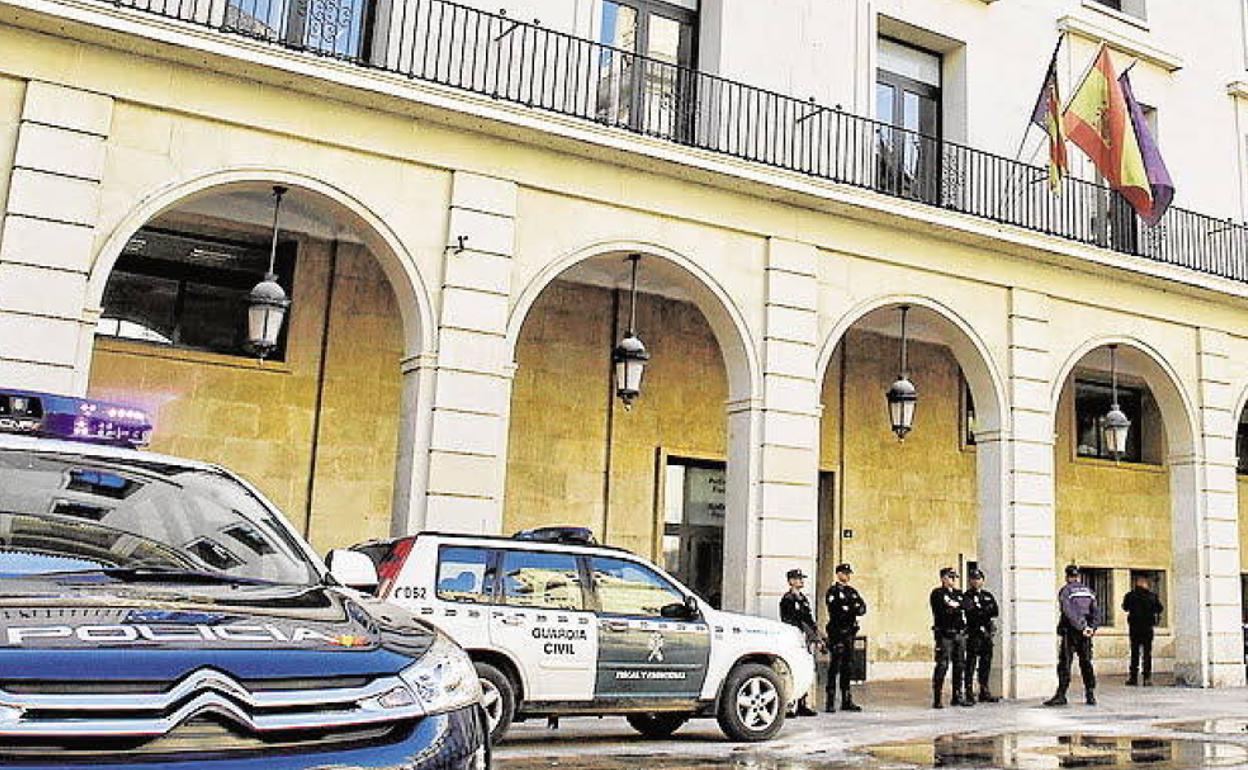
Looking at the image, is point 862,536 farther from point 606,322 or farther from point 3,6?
point 3,6

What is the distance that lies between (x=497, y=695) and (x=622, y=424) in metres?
7.58

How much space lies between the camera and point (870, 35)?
54.1ft

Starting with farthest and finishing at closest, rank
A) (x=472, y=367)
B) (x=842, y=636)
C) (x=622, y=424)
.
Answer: (x=622, y=424), (x=842, y=636), (x=472, y=367)

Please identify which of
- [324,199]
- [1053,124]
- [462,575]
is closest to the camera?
[462,575]

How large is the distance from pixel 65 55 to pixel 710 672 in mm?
8482

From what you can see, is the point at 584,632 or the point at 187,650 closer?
the point at 187,650

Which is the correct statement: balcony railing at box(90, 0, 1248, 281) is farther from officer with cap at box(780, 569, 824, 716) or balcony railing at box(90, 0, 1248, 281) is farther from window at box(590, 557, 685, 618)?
window at box(590, 557, 685, 618)

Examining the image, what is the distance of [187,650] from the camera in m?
2.83

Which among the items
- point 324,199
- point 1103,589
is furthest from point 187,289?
point 1103,589

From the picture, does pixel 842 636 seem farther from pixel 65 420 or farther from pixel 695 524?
pixel 65 420

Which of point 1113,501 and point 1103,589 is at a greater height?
point 1113,501

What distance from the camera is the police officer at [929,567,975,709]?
14.3 meters

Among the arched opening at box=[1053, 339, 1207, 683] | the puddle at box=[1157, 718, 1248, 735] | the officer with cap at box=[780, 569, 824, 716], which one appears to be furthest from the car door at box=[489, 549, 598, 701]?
the arched opening at box=[1053, 339, 1207, 683]

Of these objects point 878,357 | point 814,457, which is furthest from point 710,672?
point 878,357
